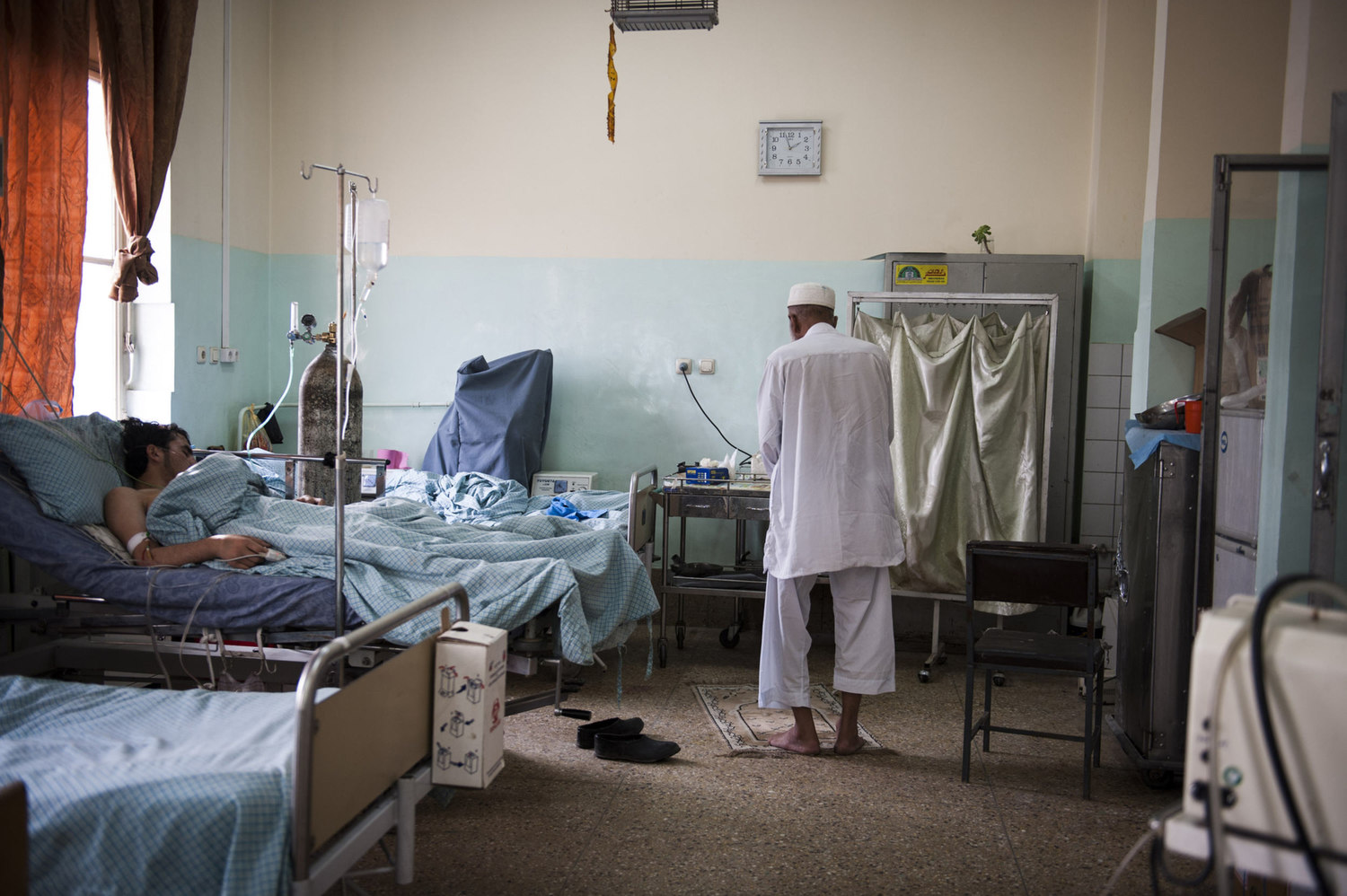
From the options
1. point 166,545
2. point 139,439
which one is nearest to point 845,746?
point 166,545

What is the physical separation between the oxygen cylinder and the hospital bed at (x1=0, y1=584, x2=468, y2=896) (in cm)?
181

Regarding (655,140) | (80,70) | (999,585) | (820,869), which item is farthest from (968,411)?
(80,70)

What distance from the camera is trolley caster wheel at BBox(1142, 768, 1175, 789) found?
353 cm

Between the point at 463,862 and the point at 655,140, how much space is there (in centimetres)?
427

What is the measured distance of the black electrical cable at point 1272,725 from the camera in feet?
4.49

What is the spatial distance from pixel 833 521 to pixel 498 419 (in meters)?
2.52

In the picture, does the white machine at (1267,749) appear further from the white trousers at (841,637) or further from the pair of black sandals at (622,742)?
the pair of black sandals at (622,742)

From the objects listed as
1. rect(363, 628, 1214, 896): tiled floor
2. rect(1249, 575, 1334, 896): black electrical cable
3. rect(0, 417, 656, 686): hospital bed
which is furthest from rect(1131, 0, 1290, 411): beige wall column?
rect(1249, 575, 1334, 896): black electrical cable

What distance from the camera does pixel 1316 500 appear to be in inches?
103

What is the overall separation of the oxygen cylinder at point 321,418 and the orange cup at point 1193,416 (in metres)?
3.05

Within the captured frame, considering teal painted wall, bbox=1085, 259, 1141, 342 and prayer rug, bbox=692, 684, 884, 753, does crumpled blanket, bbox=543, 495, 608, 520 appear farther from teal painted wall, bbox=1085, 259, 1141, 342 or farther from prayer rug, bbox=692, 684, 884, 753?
teal painted wall, bbox=1085, 259, 1141, 342

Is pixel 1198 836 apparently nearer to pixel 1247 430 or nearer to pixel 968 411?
pixel 1247 430

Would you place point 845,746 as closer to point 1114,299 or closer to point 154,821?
point 154,821

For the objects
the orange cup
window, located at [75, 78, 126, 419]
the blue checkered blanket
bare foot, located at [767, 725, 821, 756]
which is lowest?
bare foot, located at [767, 725, 821, 756]
